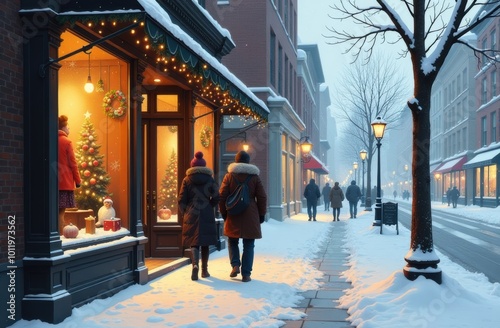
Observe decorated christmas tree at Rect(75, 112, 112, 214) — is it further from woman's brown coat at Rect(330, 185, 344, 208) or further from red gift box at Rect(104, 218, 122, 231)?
woman's brown coat at Rect(330, 185, 344, 208)

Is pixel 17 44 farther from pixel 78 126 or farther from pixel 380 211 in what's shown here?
pixel 380 211

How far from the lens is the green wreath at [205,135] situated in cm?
1246

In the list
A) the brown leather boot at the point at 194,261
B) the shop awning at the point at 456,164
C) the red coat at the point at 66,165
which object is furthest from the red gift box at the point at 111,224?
the shop awning at the point at 456,164

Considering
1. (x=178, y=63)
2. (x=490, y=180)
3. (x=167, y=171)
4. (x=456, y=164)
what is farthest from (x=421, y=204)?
(x=456, y=164)

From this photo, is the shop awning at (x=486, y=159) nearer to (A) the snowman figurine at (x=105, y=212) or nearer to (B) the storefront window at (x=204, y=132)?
(B) the storefront window at (x=204, y=132)

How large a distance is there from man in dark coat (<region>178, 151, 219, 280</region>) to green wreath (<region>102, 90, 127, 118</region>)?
1470mm

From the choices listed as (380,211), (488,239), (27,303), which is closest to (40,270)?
(27,303)

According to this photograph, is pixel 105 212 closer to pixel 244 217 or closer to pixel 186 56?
pixel 244 217

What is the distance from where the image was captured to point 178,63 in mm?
8758

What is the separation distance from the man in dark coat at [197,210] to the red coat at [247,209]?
Answer: 240 millimetres

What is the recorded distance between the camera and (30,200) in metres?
6.05

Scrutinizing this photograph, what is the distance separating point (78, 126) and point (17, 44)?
2440mm

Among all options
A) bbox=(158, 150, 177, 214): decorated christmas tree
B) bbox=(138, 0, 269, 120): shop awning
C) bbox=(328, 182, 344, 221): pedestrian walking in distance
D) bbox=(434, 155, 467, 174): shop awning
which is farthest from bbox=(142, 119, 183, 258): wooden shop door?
bbox=(434, 155, 467, 174): shop awning

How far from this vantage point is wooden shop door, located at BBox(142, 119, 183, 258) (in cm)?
1051
